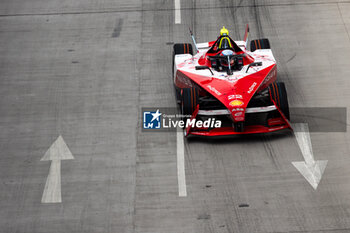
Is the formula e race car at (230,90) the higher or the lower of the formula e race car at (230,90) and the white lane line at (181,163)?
the higher

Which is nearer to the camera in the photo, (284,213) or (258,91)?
(284,213)

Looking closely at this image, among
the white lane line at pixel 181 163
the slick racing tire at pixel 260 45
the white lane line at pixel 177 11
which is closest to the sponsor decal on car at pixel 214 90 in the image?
the white lane line at pixel 181 163

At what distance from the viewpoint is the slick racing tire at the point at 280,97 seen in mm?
10281

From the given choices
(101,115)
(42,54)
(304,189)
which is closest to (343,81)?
(304,189)

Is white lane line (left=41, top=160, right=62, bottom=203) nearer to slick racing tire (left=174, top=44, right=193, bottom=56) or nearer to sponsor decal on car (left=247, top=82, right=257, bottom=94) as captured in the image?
slick racing tire (left=174, top=44, right=193, bottom=56)

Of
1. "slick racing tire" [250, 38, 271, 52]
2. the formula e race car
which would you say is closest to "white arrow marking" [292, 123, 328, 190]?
the formula e race car

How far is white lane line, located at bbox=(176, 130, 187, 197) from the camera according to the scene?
9451 mm

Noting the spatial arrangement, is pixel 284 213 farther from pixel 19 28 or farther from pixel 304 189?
pixel 19 28

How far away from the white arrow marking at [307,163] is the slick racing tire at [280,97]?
57cm

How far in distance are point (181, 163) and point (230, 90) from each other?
1.85m

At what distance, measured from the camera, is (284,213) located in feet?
28.8

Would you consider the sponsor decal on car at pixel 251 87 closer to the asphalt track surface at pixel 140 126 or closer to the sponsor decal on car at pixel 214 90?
the sponsor decal on car at pixel 214 90

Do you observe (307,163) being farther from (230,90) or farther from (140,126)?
(140,126)

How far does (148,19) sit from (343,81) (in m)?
6.07
